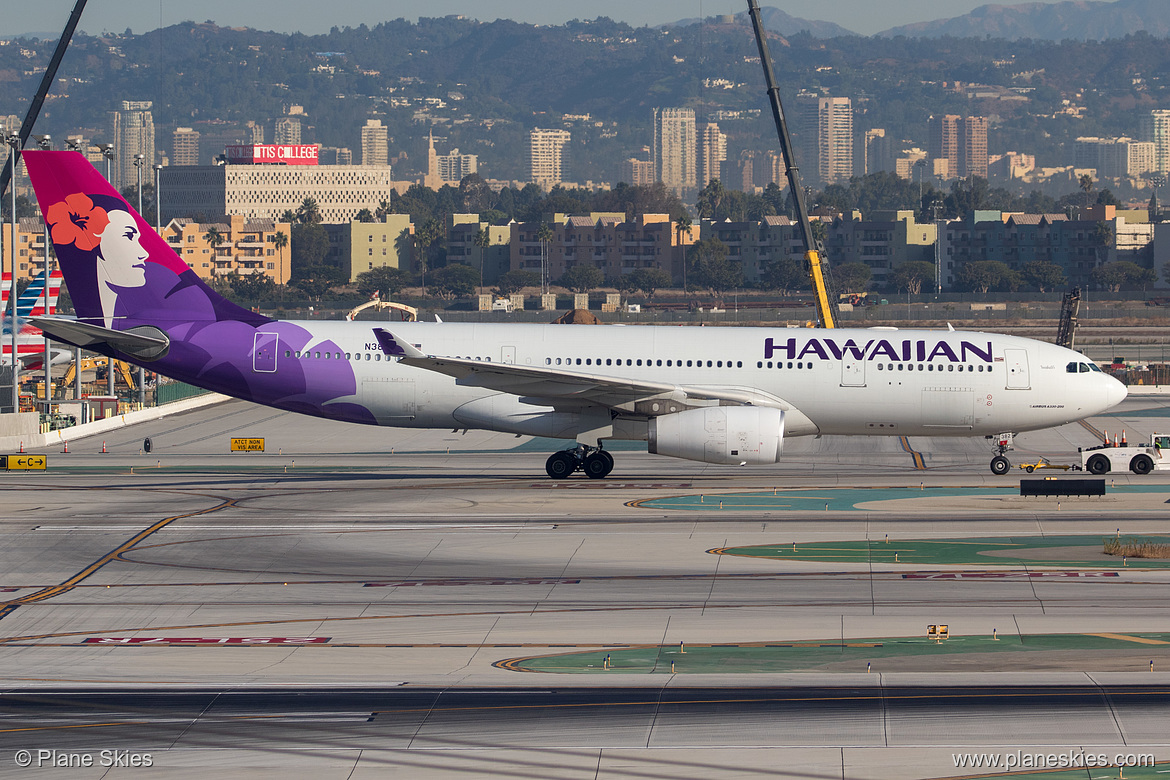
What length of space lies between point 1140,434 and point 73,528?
42.5 metres

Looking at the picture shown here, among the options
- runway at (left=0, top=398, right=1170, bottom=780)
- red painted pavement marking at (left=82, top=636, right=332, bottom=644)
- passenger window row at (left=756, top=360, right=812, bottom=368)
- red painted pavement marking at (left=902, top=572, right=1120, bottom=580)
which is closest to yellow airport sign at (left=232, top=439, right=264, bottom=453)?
runway at (left=0, top=398, right=1170, bottom=780)

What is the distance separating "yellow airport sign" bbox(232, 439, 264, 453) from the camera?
5316 centimetres

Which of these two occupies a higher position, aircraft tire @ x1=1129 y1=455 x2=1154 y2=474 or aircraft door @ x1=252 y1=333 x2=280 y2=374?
aircraft door @ x1=252 y1=333 x2=280 y2=374

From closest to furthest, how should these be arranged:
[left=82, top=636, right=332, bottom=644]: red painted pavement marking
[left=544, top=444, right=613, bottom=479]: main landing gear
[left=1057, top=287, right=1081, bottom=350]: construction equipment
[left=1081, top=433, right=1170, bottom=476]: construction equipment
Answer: [left=82, top=636, right=332, bottom=644]: red painted pavement marking < [left=544, top=444, right=613, bottom=479]: main landing gear < [left=1081, top=433, right=1170, bottom=476]: construction equipment < [left=1057, top=287, right=1081, bottom=350]: construction equipment

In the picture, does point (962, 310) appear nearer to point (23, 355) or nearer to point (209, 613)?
point (23, 355)

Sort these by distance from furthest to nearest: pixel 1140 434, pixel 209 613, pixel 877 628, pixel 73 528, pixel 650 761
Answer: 1. pixel 1140 434
2. pixel 73 528
3. pixel 209 613
4. pixel 877 628
5. pixel 650 761

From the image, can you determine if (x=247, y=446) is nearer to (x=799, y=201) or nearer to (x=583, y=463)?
(x=583, y=463)

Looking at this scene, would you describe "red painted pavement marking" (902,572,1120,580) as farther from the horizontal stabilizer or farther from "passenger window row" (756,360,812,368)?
the horizontal stabilizer

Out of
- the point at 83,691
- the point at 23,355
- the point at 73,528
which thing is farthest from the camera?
the point at 23,355

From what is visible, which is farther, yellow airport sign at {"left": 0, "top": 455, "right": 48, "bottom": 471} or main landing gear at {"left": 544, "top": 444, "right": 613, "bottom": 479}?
yellow airport sign at {"left": 0, "top": 455, "right": 48, "bottom": 471}

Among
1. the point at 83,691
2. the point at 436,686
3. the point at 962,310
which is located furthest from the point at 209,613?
the point at 962,310

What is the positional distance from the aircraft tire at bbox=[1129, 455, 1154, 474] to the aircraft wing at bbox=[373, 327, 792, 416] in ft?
38.2

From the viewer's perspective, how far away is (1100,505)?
3612 cm

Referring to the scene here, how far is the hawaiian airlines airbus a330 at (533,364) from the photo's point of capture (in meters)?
40.1
